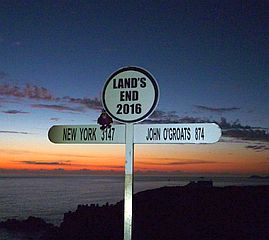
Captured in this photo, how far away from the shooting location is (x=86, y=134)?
4.19m

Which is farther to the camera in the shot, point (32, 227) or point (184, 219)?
point (32, 227)

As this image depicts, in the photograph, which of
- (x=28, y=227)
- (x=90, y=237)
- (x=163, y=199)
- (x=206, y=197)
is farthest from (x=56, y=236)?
Answer: (x=206, y=197)

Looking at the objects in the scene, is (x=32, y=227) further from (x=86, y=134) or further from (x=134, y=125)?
(x=134, y=125)

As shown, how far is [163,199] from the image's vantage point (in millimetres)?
48062

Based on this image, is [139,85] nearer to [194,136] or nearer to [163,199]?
[194,136]

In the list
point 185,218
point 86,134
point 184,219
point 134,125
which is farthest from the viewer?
point 185,218

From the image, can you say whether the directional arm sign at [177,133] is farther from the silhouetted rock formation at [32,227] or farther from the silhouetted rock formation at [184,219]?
the silhouetted rock formation at [32,227]

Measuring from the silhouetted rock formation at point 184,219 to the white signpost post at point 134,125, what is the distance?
2104 centimetres

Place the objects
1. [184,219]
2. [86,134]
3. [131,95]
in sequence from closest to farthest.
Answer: [131,95], [86,134], [184,219]

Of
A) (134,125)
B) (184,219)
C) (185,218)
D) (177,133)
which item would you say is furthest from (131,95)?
(185,218)

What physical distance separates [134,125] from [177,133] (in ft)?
1.25

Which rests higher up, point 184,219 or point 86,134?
point 86,134

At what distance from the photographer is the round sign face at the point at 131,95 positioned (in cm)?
386

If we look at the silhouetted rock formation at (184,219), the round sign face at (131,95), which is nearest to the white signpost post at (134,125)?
the round sign face at (131,95)
